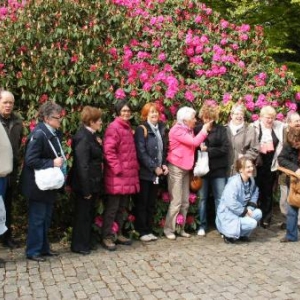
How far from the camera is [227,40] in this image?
9344 millimetres

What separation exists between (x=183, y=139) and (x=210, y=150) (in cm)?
47

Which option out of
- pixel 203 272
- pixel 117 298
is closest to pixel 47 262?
pixel 117 298

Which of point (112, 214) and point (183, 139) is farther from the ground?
point (183, 139)

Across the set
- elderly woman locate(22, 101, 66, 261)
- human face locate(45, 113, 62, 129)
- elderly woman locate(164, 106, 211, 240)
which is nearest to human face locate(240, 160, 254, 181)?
elderly woman locate(164, 106, 211, 240)

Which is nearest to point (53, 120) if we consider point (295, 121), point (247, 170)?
point (247, 170)

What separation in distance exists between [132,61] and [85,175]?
3.08 metres

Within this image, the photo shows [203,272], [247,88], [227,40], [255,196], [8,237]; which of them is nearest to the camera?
[203,272]

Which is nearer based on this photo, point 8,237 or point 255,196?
point 8,237

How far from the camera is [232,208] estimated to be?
661 centimetres

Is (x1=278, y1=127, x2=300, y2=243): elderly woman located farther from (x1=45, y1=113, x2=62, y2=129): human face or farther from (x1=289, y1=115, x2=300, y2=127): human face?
(x1=45, y1=113, x2=62, y2=129): human face

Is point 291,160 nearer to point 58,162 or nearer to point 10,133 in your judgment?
point 58,162

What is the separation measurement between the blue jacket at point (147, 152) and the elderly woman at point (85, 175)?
0.61 m

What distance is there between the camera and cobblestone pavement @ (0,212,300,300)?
4855mm

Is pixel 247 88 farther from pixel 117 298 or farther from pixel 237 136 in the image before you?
pixel 117 298
